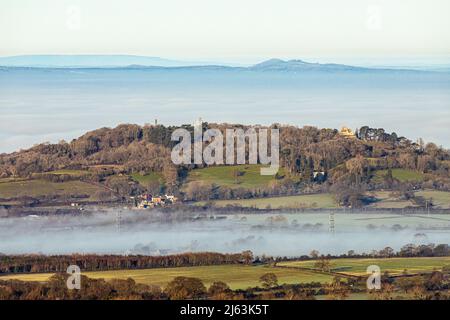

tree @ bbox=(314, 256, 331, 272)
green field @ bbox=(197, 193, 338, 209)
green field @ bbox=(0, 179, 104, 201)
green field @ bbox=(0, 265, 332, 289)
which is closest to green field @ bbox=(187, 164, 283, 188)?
green field @ bbox=(197, 193, 338, 209)

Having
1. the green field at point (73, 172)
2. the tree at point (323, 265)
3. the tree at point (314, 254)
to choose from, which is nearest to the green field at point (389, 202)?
the tree at point (314, 254)

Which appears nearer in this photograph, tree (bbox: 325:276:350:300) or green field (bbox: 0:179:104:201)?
tree (bbox: 325:276:350:300)

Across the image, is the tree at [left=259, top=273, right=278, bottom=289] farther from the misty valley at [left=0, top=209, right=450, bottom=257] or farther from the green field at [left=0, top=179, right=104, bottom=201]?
the green field at [left=0, top=179, right=104, bottom=201]

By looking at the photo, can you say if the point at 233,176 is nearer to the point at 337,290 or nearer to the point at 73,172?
the point at 73,172

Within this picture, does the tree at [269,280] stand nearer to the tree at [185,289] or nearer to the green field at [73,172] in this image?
the tree at [185,289]

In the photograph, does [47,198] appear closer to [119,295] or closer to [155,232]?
[155,232]

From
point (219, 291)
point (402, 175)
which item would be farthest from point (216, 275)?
point (402, 175)
